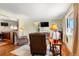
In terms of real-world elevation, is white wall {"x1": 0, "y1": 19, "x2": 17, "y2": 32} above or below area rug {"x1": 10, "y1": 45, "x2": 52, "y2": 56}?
above

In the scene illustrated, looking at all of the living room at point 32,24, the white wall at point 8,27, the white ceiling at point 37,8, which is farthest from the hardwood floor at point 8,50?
the white ceiling at point 37,8

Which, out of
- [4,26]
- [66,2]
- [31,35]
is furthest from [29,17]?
[66,2]

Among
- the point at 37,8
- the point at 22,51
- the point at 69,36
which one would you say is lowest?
the point at 22,51

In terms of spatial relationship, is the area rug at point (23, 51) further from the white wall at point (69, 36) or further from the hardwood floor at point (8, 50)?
the white wall at point (69, 36)

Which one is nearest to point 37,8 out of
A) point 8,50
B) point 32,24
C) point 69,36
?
point 32,24

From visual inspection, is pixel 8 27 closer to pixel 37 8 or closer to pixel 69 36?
pixel 37 8

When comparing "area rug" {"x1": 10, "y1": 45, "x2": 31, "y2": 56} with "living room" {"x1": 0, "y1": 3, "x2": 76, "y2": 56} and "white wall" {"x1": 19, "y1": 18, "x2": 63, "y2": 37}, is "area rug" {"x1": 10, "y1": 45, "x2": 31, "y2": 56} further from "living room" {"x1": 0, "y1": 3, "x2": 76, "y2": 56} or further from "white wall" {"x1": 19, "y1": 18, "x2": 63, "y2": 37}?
"white wall" {"x1": 19, "y1": 18, "x2": 63, "y2": 37}

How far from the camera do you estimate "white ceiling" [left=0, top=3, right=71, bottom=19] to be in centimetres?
211

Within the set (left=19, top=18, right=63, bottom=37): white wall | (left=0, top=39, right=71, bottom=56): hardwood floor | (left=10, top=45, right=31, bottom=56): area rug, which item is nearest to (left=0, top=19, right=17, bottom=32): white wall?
(left=19, top=18, right=63, bottom=37): white wall

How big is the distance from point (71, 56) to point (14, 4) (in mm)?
1356

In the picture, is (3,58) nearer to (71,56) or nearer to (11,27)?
(11,27)

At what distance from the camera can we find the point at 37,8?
213cm

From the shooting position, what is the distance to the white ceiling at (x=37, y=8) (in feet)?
6.93

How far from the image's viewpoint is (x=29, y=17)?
2174 mm
